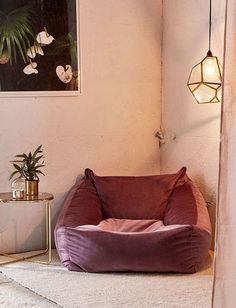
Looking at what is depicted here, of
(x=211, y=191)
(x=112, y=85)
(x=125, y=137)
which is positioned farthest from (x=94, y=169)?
(x=211, y=191)

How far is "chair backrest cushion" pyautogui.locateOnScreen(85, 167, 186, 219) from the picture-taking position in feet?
12.3

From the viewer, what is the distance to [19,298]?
9.03 feet

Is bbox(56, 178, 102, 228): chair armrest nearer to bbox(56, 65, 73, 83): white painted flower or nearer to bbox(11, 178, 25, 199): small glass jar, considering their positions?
bbox(11, 178, 25, 199): small glass jar

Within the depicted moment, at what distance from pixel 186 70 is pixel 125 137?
720 millimetres

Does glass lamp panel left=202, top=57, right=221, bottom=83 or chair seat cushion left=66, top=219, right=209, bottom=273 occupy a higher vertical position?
glass lamp panel left=202, top=57, right=221, bottom=83

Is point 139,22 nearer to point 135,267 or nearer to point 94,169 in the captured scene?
point 94,169

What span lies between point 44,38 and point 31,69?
10.0 inches

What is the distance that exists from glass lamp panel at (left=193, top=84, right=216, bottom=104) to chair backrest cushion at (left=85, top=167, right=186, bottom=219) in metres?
0.57

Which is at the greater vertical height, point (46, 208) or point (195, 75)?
point (195, 75)

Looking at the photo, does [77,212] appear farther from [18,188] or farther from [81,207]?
[18,188]

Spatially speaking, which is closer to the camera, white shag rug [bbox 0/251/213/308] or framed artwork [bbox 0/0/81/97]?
white shag rug [bbox 0/251/213/308]

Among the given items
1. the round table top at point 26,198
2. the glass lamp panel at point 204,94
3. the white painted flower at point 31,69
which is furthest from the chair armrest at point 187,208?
the white painted flower at point 31,69

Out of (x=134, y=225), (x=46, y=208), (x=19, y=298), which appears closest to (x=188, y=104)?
(x=134, y=225)

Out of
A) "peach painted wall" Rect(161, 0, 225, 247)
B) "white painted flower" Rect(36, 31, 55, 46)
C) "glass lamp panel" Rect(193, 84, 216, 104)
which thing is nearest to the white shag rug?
"peach painted wall" Rect(161, 0, 225, 247)
